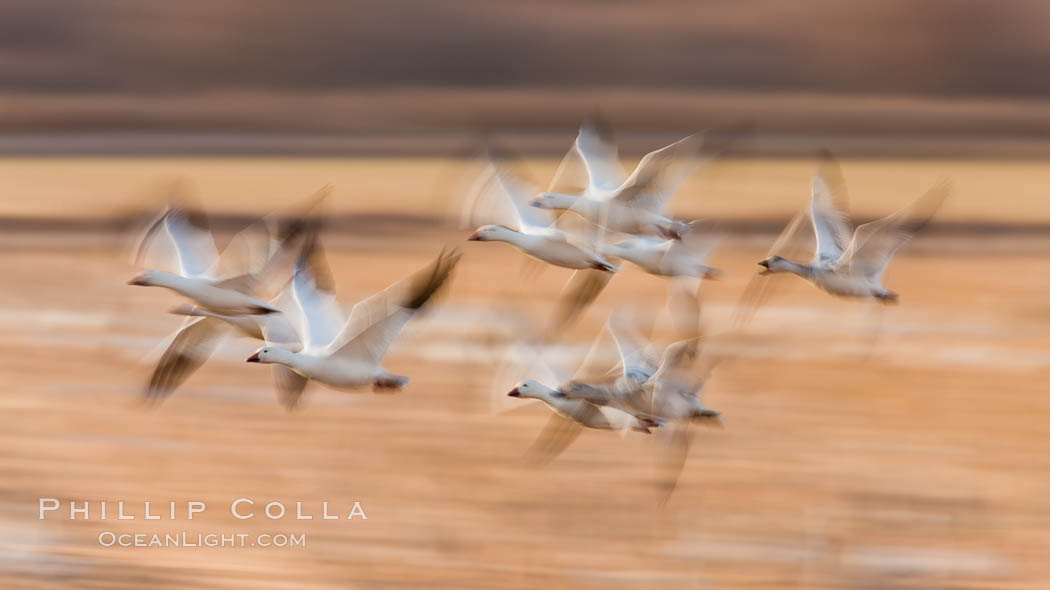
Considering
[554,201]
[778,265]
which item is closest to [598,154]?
[554,201]

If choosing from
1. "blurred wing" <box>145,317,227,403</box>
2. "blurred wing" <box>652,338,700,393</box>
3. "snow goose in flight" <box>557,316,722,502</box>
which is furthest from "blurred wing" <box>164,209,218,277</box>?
"blurred wing" <box>652,338,700,393</box>

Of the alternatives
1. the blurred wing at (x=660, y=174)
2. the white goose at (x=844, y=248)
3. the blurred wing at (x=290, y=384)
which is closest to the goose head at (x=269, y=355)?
the blurred wing at (x=290, y=384)

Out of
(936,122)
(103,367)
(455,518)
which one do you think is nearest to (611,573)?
(455,518)

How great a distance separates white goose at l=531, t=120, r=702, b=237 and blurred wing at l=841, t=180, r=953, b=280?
2.83 ft

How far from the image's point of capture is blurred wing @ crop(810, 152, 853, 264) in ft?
24.7

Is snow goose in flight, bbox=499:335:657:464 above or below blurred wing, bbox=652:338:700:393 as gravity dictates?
below

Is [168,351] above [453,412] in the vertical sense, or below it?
above

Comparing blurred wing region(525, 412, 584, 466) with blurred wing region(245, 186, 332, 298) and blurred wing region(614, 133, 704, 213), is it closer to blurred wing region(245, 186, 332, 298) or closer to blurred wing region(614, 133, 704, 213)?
blurred wing region(614, 133, 704, 213)

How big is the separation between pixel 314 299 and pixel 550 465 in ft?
12.0

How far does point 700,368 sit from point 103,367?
7.93m

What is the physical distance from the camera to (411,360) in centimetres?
1411

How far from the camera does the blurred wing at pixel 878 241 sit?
24.3ft

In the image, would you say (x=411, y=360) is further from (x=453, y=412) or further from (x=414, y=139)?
(x=414, y=139)

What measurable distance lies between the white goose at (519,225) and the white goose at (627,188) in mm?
142
